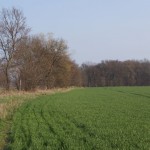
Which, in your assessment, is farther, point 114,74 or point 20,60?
A: point 114,74

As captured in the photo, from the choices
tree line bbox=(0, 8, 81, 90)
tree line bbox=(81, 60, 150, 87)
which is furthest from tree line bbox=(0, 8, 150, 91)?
tree line bbox=(81, 60, 150, 87)

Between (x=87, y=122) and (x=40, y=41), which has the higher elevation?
(x=40, y=41)

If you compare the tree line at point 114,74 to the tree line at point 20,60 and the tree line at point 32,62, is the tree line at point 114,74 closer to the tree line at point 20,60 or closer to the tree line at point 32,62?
the tree line at point 32,62

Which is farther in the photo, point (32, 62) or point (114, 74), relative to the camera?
point (114, 74)

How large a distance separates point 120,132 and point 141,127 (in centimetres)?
188

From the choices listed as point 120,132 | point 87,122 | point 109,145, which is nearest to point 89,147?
point 109,145

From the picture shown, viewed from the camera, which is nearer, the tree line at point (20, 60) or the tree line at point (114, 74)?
the tree line at point (20, 60)

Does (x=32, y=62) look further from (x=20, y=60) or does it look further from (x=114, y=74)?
(x=114, y=74)

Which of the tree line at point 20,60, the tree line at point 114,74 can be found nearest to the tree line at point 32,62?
the tree line at point 20,60

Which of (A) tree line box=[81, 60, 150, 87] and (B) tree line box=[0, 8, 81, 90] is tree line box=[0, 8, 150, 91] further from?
(A) tree line box=[81, 60, 150, 87]

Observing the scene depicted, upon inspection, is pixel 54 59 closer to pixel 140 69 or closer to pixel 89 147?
pixel 89 147

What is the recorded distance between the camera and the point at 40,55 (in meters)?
74.3

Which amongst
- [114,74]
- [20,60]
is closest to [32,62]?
[20,60]

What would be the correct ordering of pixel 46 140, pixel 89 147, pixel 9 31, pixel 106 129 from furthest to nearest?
1. pixel 9 31
2. pixel 106 129
3. pixel 46 140
4. pixel 89 147
